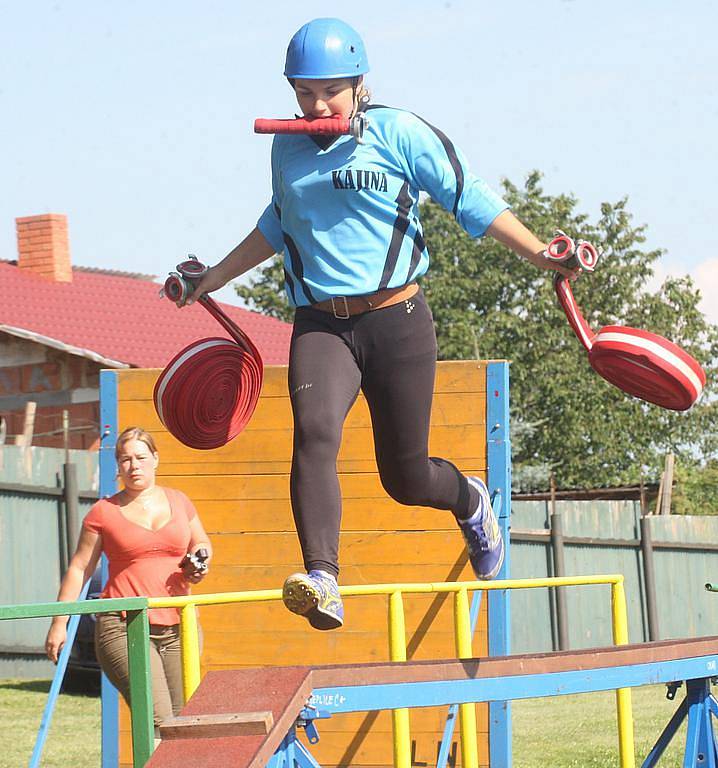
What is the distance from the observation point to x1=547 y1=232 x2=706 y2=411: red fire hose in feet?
16.1

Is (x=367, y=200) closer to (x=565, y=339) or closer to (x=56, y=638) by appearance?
(x=56, y=638)

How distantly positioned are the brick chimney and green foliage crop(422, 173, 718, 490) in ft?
37.8

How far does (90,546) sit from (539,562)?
9.54 metres

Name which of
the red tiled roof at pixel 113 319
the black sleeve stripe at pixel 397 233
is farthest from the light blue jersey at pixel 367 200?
the red tiled roof at pixel 113 319

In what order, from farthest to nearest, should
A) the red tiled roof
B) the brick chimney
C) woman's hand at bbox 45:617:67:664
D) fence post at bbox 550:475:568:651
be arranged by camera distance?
the brick chimney, the red tiled roof, fence post at bbox 550:475:568:651, woman's hand at bbox 45:617:67:664

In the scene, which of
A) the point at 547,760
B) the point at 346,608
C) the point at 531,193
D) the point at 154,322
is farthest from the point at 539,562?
the point at 531,193

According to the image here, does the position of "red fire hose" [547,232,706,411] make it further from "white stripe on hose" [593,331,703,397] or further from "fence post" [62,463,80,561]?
"fence post" [62,463,80,561]

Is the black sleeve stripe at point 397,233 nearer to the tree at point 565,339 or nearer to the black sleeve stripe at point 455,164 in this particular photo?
the black sleeve stripe at point 455,164

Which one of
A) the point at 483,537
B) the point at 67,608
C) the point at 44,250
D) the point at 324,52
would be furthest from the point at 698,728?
the point at 44,250

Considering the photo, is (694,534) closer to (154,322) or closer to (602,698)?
(602,698)

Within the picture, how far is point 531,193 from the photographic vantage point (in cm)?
3981

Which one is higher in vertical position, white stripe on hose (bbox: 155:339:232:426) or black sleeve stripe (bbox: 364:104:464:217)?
black sleeve stripe (bbox: 364:104:464:217)

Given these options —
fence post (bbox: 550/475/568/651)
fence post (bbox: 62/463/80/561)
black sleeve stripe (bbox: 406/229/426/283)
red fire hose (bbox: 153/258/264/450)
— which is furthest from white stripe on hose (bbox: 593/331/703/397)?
fence post (bbox: 550/475/568/651)

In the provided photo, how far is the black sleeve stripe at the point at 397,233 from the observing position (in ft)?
15.6
